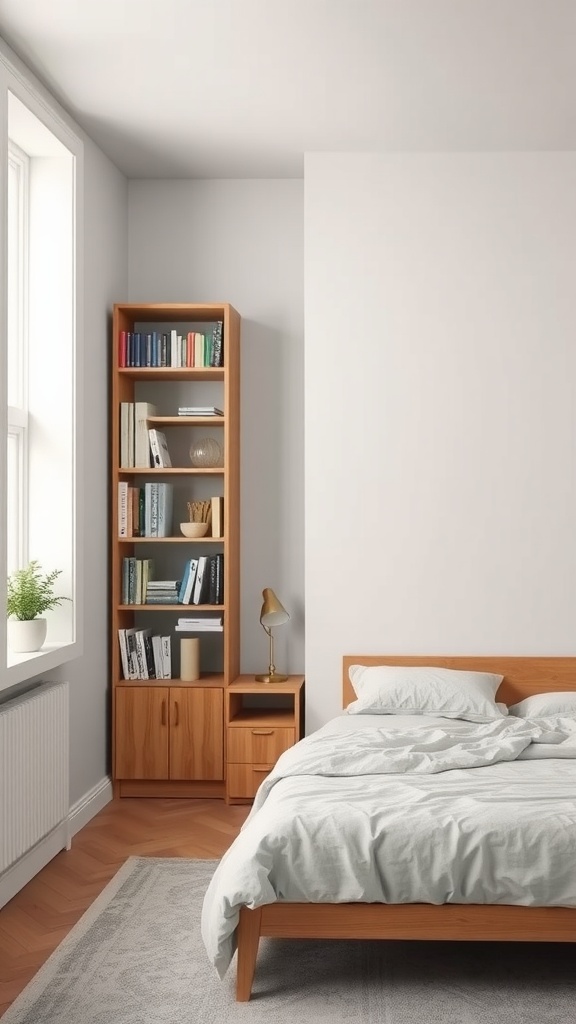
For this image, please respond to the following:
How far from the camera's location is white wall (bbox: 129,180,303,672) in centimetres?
493

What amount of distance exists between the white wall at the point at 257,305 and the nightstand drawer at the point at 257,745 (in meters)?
0.49

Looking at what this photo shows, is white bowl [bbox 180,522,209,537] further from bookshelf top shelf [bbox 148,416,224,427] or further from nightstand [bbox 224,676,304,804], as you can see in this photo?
nightstand [bbox 224,676,304,804]

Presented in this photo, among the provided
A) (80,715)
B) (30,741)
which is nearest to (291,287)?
(80,715)

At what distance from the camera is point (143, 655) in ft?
15.3

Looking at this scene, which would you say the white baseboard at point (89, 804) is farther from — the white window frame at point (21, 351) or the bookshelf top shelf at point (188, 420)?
the bookshelf top shelf at point (188, 420)

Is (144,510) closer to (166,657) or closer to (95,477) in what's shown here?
(95,477)

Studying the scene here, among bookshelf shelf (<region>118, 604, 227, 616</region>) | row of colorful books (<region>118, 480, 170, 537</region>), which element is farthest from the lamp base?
row of colorful books (<region>118, 480, 170, 537</region>)

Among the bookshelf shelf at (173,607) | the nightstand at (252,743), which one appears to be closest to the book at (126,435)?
the bookshelf shelf at (173,607)

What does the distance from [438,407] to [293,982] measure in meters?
2.68

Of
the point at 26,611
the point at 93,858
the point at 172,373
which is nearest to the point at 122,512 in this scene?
the point at 172,373

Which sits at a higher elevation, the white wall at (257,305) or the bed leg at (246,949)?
the white wall at (257,305)

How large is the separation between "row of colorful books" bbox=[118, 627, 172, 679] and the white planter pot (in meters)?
0.97

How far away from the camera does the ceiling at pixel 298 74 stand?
10.7 ft

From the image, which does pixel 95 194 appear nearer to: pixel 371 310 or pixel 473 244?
pixel 371 310
